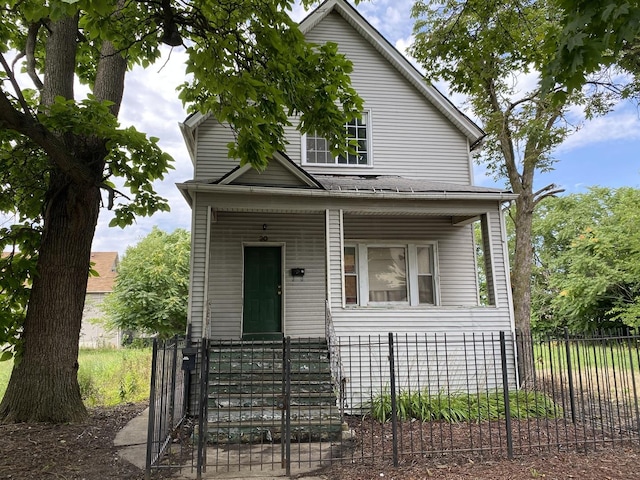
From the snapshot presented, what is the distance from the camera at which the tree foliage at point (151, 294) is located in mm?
22578

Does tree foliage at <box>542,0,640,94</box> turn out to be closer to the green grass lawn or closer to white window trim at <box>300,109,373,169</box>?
white window trim at <box>300,109,373,169</box>

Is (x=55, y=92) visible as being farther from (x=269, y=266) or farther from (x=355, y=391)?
(x=355, y=391)

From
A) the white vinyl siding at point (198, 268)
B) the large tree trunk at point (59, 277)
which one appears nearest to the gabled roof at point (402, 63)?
the white vinyl siding at point (198, 268)

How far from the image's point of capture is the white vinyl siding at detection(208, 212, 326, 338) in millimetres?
9633

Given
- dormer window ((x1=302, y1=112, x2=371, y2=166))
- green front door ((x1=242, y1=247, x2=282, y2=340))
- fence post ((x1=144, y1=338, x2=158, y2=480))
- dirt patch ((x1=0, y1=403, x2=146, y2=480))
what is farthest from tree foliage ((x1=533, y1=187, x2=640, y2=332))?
dirt patch ((x1=0, y1=403, x2=146, y2=480))

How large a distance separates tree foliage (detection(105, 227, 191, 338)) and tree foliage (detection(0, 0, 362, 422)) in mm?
15753

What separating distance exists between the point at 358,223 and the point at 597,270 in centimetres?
1831

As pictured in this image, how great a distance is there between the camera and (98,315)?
3162 cm

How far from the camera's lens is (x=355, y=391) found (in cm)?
789

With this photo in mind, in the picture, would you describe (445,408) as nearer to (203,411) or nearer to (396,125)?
(203,411)

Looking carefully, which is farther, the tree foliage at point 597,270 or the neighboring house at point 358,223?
the tree foliage at point 597,270

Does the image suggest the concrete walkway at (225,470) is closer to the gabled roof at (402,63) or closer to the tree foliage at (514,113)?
the tree foliage at (514,113)

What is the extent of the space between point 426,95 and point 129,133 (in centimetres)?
791

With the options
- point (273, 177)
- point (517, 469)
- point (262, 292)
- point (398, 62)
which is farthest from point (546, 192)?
point (517, 469)
